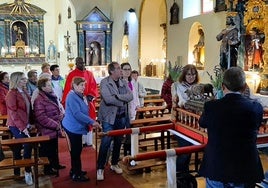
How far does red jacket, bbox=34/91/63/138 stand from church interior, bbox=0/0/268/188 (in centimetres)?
142

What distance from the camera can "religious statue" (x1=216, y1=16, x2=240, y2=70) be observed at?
300 inches

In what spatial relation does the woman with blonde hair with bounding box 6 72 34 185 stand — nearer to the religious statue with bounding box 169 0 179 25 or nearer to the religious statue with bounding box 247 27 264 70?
the religious statue with bounding box 247 27 264 70

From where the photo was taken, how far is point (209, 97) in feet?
12.4

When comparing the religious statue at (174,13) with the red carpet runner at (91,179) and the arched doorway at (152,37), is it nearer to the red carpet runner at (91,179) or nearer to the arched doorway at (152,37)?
the arched doorway at (152,37)

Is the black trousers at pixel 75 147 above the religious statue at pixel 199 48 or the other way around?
the other way around

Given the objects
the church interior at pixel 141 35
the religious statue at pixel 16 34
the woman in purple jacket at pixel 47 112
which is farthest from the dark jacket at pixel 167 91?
the religious statue at pixel 16 34

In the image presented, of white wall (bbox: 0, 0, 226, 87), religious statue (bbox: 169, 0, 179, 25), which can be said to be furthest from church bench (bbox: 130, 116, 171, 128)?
religious statue (bbox: 169, 0, 179, 25)

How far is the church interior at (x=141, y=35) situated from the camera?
776 cm

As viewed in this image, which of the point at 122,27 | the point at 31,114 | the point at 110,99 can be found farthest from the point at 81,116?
the point at 122,27

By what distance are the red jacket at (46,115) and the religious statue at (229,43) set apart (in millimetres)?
4360

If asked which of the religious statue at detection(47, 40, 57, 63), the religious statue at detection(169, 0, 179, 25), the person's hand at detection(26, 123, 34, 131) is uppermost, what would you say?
the religious statue at detection(169, 0, 179, 25)

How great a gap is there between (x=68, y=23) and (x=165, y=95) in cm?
1161

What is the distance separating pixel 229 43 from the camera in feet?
25.1

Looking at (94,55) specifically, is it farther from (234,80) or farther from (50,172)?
(234,80)
